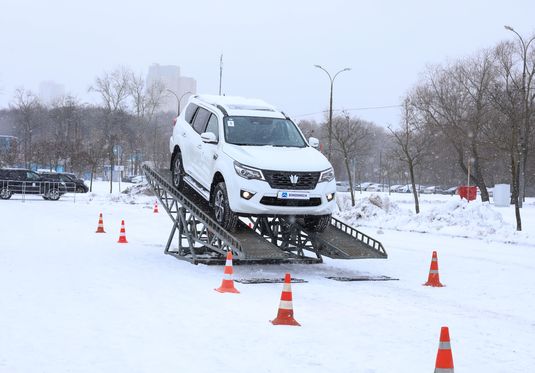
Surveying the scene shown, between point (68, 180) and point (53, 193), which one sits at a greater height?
point (68, 180)

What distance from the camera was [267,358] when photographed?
21.6ft

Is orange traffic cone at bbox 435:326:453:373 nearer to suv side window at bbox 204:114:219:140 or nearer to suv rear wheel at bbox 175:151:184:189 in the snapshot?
suv side window at bbox 204:114:219:140

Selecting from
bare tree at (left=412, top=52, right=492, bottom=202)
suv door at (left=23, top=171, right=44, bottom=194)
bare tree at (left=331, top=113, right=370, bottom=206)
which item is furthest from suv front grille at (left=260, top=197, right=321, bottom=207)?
bare tree at (left=412, top=52, right=492, bottom=202)

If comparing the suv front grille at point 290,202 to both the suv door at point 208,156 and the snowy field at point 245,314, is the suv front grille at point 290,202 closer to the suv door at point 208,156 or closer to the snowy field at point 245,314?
the snowy field at point 245,314

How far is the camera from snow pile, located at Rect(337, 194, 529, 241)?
23.3m

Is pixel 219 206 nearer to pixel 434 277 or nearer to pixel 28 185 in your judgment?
pixel 434 277

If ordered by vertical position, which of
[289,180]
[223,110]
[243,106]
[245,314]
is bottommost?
[245,314]

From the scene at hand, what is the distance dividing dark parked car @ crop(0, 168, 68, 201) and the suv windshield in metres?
30.7

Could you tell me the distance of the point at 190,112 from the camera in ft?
49.9

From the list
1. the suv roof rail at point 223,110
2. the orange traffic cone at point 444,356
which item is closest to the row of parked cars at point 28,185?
the suv roof rail at point 223,110

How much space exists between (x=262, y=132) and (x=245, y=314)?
217 inches

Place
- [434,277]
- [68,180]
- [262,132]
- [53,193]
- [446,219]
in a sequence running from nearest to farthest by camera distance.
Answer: [434,277], [262,132], [446,219], [53,193], [68,180]

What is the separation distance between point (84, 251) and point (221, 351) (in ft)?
31.7

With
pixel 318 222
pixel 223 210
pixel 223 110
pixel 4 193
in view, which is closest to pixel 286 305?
pixel 223 210
